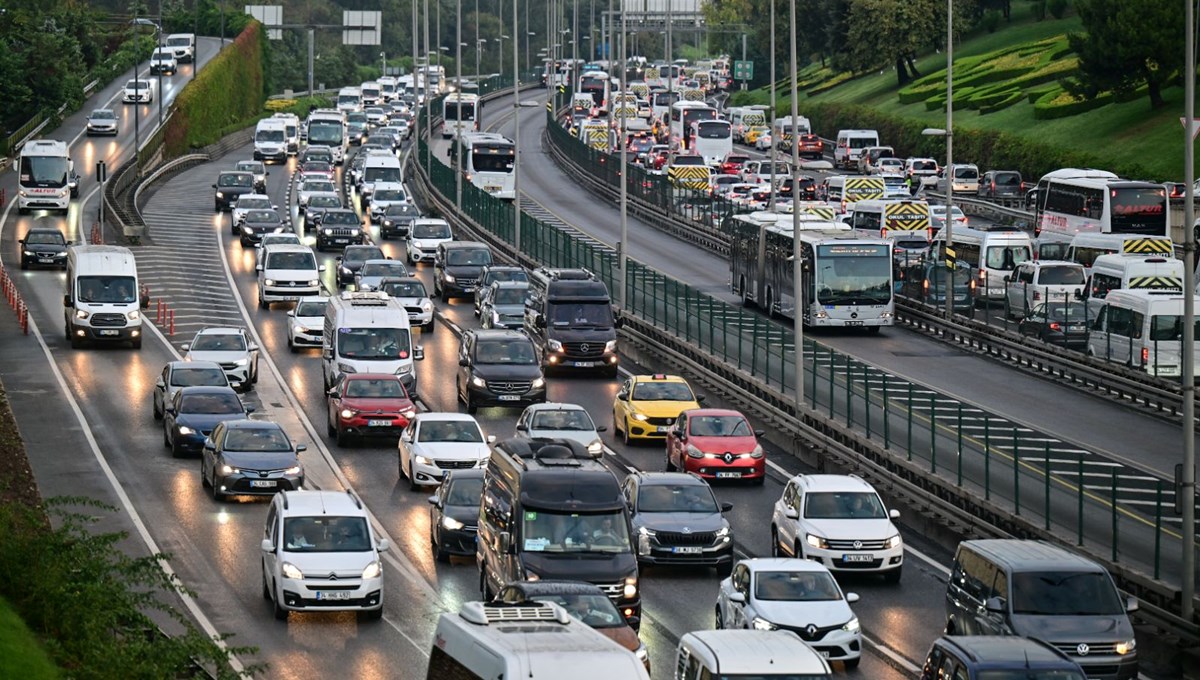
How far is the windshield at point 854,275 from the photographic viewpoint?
2285 inches

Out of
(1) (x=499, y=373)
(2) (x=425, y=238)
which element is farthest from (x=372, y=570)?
(2) (x=425, y=238)

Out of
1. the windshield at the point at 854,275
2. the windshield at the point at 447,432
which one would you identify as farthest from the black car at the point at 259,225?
the windshield at the point at 447,432

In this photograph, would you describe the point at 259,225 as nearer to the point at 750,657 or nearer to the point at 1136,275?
the point at 1136,275

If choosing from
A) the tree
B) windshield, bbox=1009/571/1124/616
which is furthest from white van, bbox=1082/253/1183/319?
the tree

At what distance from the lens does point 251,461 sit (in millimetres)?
37312

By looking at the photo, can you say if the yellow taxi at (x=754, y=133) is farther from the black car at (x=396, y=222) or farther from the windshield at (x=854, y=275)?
the windshield at (x=854, y=275)

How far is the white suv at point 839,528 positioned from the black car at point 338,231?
150 ft

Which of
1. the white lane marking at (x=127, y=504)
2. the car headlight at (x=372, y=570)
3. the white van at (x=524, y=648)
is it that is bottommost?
the white lane marking at (x=127, y=504)

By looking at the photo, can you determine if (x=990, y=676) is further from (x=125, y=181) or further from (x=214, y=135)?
(x=214, y=135)

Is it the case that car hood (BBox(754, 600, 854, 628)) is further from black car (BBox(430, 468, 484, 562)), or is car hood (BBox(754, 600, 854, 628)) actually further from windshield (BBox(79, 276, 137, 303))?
windshield (BBox(79, 276, 137, 303))

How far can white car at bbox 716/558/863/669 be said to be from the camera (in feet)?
86.8

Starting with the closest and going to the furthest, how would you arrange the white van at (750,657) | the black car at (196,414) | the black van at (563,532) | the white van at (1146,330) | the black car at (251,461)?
the white van at (750,657) < the black van at (563,532) < the black car at (251,461) < the black car at (196,414) < the white van at (1146,330)

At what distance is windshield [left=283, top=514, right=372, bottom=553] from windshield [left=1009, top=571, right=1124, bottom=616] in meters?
9.11

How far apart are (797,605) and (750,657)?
223 inches
